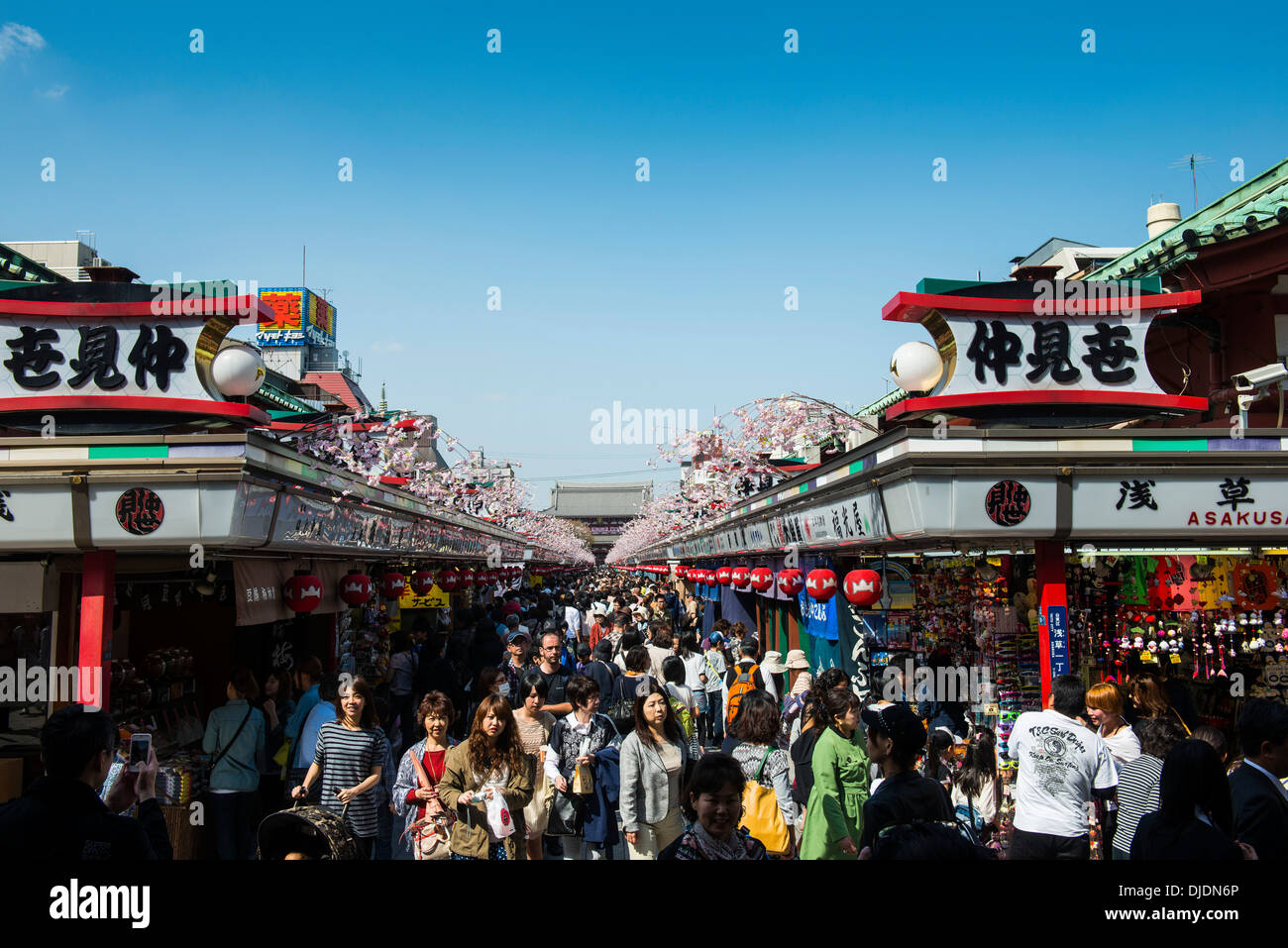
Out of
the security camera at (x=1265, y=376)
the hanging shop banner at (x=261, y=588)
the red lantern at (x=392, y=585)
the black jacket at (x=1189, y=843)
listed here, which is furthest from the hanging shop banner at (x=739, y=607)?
the black jacket at (x=1189, y=843)

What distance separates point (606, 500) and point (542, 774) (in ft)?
325

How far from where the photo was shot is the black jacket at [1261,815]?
14.0 ft

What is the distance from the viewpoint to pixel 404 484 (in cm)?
1692

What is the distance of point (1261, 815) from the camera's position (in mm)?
4324

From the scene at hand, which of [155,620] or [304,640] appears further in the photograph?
[304,640]

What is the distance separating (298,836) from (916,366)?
619cm

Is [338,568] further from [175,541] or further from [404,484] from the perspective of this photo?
[175,541]

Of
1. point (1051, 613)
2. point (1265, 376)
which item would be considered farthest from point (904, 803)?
point (1265, 376)

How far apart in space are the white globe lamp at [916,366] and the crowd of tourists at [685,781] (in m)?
2.71

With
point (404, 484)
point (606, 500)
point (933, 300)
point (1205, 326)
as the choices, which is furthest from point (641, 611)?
point (606, 500)

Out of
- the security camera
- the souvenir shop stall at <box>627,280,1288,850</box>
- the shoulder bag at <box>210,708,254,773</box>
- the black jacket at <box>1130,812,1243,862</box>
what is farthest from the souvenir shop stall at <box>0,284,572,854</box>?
the security camera

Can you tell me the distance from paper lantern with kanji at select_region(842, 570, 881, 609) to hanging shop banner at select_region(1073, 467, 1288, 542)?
8.76 feet

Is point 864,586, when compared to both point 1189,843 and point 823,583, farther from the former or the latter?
point 1189,843

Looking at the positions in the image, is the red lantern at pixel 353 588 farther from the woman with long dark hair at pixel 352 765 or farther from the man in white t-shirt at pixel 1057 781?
the man in white t-shirt at pixel 1057 781
